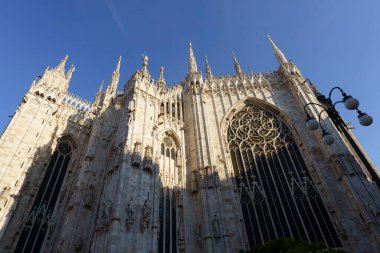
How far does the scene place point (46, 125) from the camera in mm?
24938

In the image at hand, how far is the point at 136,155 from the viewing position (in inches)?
716

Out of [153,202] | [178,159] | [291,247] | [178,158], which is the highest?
[178,158]

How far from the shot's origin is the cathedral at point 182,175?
17219 mm

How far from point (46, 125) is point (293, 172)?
72.6 feet

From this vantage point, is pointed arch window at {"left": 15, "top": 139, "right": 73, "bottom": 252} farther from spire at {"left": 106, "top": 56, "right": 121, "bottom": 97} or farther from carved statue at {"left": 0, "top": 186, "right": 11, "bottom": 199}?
spire at {"left": 106, "top": 56, "right": 121, "bottom": 97}

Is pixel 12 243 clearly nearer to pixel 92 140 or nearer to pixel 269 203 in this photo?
pixel 92 140

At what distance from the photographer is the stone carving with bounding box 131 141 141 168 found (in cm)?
1781

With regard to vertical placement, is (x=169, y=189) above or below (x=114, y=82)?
below

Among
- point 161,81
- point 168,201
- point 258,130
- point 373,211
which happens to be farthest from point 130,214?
point 161,81

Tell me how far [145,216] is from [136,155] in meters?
4.14

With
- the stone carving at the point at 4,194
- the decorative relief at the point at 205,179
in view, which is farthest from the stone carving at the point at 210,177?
the stone carving at the point at 4,194

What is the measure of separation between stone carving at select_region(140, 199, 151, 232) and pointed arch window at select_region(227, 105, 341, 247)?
24.7ft

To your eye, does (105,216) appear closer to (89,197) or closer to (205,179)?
(89,197)

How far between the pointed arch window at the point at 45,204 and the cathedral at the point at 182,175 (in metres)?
0.08
